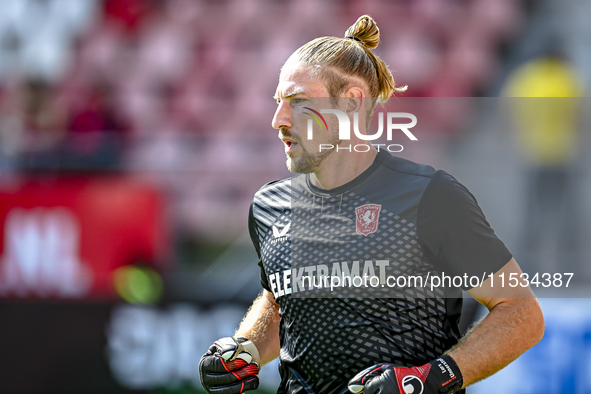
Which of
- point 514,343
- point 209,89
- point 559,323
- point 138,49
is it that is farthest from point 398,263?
point 138,49

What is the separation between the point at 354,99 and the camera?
259 cm

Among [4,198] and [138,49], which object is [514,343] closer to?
[4,198]

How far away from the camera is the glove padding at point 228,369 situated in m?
2.54

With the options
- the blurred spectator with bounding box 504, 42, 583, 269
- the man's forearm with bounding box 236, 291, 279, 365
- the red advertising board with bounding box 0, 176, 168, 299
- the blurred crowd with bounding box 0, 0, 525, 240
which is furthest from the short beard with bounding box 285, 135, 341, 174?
the blurred crowd with bounding box 0, 0, 525, 240

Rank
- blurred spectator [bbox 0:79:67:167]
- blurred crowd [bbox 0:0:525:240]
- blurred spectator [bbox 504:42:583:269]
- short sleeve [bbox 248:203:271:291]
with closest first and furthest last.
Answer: short sleeve [bbox 248:203:271:291] → blurred spectator [bbox 504:42:583:269] → blurred spectator [bbox 0:79:67:167] → blurred crowd [bbox 0:0:525:240]

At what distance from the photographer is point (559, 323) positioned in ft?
14.9

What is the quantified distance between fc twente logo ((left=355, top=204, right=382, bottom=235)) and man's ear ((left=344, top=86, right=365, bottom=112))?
0.39 m

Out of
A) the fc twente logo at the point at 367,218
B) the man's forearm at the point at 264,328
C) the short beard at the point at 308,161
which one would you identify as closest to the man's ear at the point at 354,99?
A: the short beard at the point at 308,161

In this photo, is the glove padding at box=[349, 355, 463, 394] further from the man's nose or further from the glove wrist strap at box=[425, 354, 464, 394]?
the man's nose

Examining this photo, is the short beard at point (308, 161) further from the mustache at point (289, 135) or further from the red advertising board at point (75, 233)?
the red advertising board at point (75, 233)

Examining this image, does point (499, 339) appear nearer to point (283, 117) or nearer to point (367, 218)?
point (367, 218)

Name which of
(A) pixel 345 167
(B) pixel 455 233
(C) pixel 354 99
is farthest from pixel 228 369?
(C) pixel 354 99

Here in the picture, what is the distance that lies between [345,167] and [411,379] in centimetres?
86

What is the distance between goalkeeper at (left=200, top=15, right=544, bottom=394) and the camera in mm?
→ 2188
